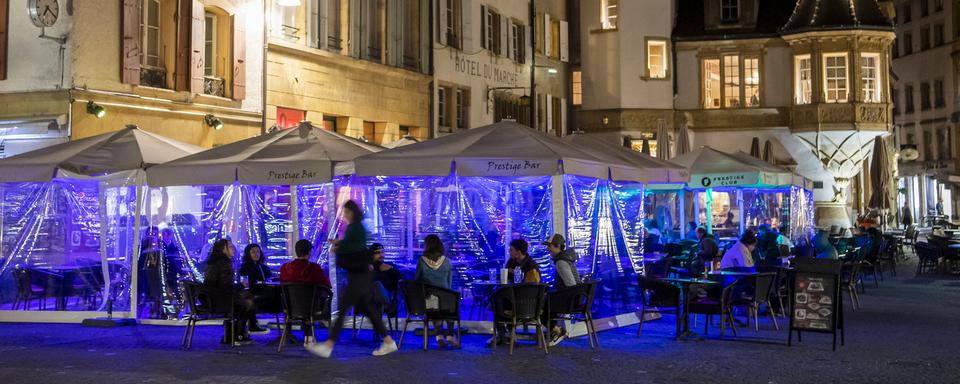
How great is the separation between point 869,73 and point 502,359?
2936 centimetres

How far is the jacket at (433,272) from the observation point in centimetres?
1313

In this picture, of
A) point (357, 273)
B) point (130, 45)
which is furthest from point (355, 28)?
point (357, 273)

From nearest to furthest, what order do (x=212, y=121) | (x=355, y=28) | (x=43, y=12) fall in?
1. (x=43, y=12)
2. (x=212, y=121)
3. (x=355, y=28)

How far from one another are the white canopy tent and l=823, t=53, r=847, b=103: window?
2668cm

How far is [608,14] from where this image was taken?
129 feet

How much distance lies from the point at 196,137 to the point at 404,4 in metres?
8.56

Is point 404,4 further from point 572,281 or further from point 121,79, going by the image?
point 572,281

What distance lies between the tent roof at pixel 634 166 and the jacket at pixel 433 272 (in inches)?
114

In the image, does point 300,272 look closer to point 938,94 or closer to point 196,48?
point 196,48

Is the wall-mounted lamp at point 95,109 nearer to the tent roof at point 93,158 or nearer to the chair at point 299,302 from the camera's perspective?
the tent roof at point 93,158

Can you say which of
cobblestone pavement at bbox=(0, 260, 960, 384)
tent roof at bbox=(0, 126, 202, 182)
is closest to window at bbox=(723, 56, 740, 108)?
cobblestone pavement at bbox=(0, 260, 960, 384)

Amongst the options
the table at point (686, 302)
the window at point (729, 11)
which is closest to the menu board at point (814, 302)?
the table at point (686, 302)

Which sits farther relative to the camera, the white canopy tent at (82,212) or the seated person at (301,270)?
the white canopy tent at (82,212)

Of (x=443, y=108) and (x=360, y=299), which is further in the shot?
(x=443, y=108)
